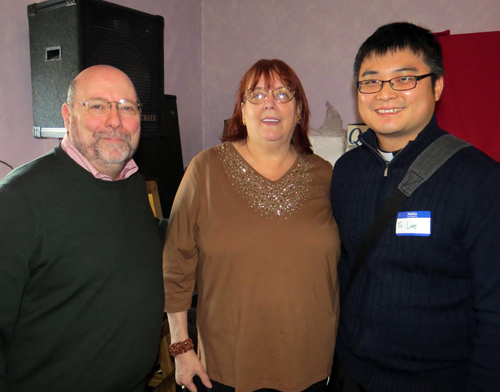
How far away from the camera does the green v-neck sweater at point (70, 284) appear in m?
1.00

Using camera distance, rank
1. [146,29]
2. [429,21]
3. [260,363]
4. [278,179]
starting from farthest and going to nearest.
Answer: [429,21]
[146,29]
[278,179]
[260,363]

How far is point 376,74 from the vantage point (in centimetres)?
119

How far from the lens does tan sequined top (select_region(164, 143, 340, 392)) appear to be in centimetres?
129

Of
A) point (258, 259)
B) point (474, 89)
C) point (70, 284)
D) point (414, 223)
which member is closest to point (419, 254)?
point (414, 223)

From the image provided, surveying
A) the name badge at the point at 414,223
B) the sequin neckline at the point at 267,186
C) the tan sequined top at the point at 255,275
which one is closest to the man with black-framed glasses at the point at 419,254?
the name badge at the point at 414,223

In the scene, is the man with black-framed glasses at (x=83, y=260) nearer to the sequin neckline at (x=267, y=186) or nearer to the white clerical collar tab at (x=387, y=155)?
the sequin neckline at (x=267, y=186)

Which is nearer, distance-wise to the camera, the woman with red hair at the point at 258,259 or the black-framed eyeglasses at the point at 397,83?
the black-framed eyeglasses at the point at 397,83

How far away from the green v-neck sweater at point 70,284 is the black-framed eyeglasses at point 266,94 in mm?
617

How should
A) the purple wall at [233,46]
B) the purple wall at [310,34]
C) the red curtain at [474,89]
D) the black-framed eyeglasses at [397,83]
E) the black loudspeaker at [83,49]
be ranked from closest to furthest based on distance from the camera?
the black-framed eyeglasses at [397,83]
the black loudspeaker at [83,49]
the red curtain at [474,89]
the purple wall at [233,46]
the purple wall at [310,34]

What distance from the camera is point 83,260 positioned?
112 cm

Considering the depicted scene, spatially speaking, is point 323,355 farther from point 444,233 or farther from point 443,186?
point 443,186

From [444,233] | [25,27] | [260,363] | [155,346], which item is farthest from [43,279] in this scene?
[25,27]

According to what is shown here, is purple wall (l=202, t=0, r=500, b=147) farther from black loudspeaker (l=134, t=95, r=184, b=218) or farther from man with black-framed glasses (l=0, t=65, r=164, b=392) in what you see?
man with black-framed glasses (l=0, t=65, r=164, b=392)

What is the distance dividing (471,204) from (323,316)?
2.10 feet
